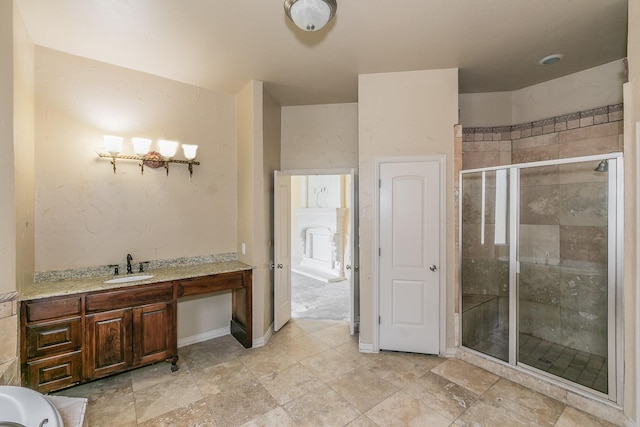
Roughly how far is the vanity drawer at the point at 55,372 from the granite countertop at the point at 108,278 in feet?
1.67

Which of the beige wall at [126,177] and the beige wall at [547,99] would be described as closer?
the beige wall at [126,177]

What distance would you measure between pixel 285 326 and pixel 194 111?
9.75 feet

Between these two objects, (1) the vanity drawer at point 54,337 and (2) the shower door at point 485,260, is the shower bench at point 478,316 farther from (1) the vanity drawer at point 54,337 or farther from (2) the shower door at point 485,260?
(1) the vanity drawer at point 54,337

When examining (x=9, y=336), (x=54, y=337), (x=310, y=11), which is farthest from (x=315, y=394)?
(x=310, y=11)

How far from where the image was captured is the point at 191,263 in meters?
3.26

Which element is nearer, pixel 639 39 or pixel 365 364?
pixel 639 39

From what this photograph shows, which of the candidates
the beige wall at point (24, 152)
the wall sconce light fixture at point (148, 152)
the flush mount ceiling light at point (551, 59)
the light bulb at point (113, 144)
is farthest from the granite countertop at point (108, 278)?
the flush mount ceiling light at point (551, 59)

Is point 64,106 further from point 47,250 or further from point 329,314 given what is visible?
point 329,314

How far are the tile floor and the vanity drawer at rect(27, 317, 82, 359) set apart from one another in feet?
1.48

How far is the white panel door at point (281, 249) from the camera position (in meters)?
3.52

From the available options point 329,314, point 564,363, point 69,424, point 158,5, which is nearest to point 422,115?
point 158,5

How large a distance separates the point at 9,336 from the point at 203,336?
1701mm

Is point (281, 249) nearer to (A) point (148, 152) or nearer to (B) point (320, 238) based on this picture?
(A) point (148, 152)

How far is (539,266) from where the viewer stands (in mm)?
2939
